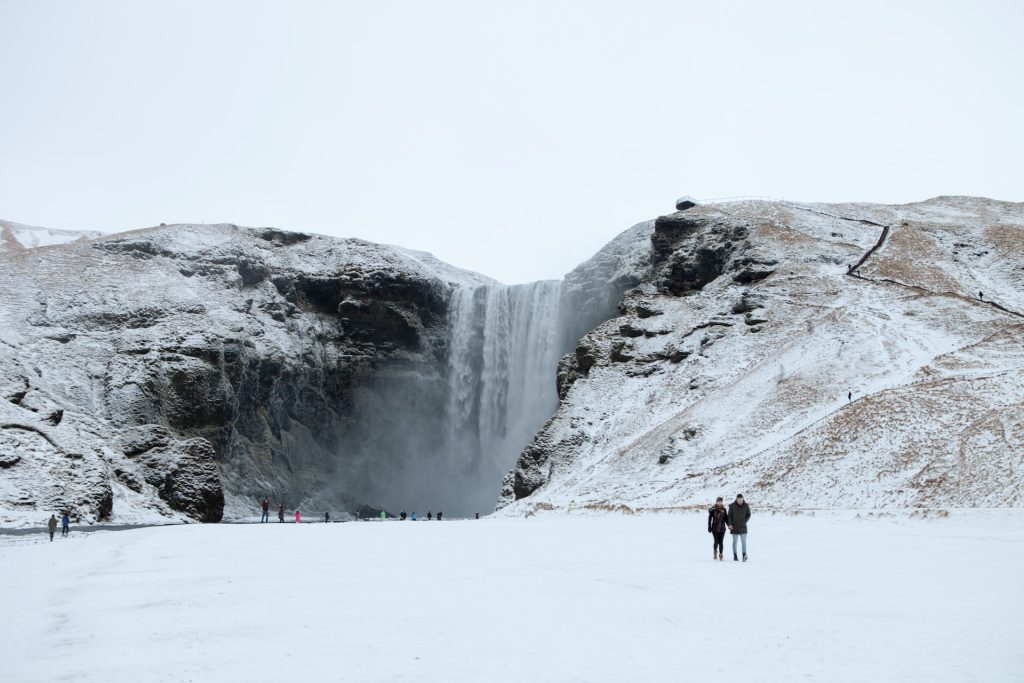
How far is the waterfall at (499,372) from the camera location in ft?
228

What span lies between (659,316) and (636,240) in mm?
15496

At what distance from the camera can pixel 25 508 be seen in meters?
32.4

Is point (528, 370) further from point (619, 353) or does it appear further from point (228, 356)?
point (228, 356)

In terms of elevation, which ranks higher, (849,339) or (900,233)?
(900,233)

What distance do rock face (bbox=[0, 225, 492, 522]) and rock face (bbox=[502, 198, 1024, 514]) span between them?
58.1 ft

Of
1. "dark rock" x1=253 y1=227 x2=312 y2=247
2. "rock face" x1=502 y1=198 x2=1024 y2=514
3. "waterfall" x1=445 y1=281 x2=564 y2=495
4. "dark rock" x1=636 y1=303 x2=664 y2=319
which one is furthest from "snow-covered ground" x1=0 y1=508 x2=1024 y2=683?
"dark rock" x1=253 y1=227 x2=312 y2=247

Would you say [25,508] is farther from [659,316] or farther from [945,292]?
[945,292]

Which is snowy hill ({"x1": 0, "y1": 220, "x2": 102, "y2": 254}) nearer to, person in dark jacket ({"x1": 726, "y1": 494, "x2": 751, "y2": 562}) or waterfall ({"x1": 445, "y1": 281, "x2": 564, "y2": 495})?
waterfall ({"x1": 445, "y1": 281, "x2": 564, "y2": 495})

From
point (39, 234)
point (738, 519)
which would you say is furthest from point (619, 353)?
point (39, 234)

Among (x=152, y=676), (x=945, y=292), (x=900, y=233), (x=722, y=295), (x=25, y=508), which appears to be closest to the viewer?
(x=152, y=676)

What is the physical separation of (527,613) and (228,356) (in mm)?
55633

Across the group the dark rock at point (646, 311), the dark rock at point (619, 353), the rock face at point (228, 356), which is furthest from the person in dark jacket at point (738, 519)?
the dark rock at point (646, 311)

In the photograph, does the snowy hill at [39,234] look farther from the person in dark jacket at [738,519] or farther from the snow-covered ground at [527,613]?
the person in dark jacket at [738,519]

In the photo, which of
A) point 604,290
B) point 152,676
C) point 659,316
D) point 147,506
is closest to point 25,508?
point 147,506
